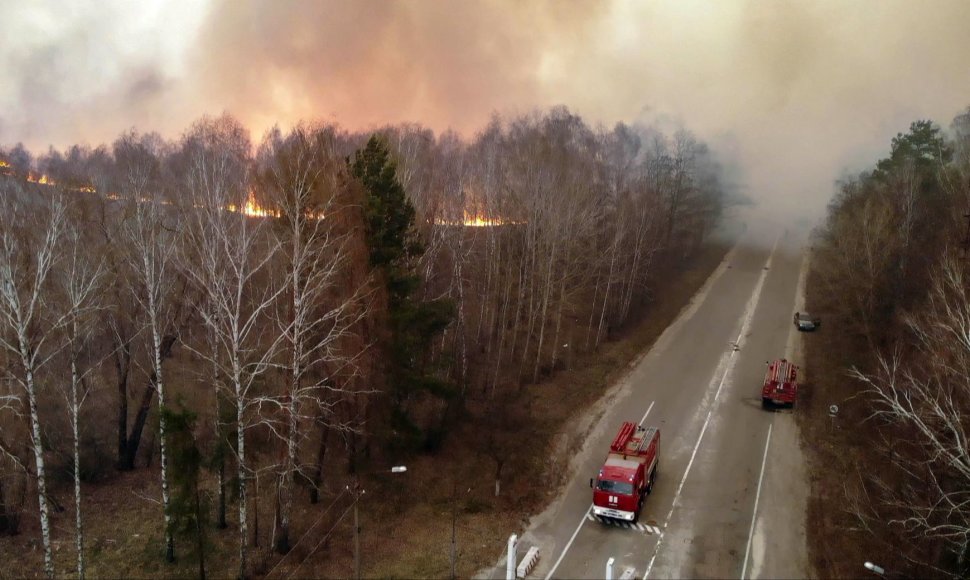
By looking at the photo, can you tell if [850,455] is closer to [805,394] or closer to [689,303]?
[805,394]

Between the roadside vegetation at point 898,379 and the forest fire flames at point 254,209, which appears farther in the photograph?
the forest fire flames at point 254,209

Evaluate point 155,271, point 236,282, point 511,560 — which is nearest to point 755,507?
point 511,560

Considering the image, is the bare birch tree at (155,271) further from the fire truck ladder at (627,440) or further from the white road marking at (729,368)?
the white road marking at (729,368)

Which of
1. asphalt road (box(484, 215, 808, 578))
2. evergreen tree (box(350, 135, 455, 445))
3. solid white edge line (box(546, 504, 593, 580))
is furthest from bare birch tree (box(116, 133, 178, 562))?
asphalt road (box(484, 215, 808, 578))

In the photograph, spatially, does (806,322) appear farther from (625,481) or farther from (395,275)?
(395,275)

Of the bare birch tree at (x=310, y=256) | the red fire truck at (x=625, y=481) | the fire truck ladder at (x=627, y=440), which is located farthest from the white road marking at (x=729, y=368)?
the bare birch tree at (x=310, y=256)

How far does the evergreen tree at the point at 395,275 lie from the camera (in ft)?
66.1

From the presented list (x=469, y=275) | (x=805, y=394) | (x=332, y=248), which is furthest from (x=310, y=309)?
(x=805, y=394)

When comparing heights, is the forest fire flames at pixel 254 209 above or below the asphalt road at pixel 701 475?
above

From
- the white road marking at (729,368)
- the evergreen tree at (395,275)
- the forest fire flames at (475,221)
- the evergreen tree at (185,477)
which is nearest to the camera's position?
the evergreen tree at (185,477)

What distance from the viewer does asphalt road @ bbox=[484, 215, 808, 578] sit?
17984 millimetres

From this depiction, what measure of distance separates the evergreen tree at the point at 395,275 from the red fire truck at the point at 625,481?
651 cm

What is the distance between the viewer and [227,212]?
2130cm

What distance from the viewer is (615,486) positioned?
19.4 m
